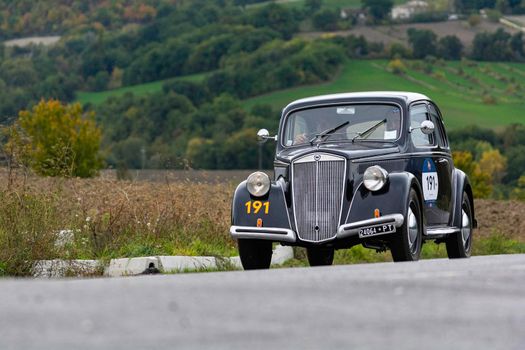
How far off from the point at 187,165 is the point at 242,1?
570 ft

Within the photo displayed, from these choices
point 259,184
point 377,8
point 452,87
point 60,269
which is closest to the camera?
point 60,269

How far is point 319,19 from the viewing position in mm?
166000

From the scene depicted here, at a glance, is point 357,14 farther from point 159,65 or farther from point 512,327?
point 512,327

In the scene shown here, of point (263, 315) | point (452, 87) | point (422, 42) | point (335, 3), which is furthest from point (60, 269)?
point (335, 3)

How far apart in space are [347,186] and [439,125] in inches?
138

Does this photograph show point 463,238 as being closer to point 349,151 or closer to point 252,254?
point 349,151

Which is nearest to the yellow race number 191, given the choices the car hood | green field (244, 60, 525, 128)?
→ the car hood

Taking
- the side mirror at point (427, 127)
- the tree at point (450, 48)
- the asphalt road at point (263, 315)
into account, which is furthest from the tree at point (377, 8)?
the asphalt road at point (263, 315)

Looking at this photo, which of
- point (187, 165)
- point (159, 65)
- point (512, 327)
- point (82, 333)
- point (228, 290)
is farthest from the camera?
point (159, 65)

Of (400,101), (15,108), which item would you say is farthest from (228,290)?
(15,108)

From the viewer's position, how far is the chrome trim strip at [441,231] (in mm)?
14988

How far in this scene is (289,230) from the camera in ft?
45.1

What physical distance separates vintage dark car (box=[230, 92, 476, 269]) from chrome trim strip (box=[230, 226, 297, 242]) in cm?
1

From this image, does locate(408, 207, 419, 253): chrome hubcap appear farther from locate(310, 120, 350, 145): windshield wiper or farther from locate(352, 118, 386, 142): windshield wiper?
locate(310, 120, 350, 145): windshield wiper
